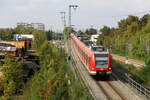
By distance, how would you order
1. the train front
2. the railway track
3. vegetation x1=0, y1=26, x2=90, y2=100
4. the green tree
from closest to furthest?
vegetation x1=0, y1=26, x2=90, y2=100 < the green tree < the railway track < the train front

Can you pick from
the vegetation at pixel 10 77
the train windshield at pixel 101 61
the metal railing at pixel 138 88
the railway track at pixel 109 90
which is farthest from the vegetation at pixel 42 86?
the train windshield at pixel 101 61

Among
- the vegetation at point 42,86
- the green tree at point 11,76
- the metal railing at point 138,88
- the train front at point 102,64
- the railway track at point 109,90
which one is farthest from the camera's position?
the train front at point 102,64

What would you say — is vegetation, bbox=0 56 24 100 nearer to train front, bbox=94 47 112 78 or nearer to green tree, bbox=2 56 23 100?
green tree, bbox=2 56 23 100

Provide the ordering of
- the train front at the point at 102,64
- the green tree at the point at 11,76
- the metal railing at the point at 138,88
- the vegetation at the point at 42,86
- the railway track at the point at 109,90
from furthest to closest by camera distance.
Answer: the train front at the point at 102,64, the railway track at the point at 109,90, the metal railing at the point at 138,88, the green tree at the point at 11,76, the vegetation at the point at 42,86

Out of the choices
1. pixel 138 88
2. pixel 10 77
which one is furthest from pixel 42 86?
pixel 138 88

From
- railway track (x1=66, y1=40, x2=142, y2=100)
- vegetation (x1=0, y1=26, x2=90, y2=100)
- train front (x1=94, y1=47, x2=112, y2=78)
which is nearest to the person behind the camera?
vegetation (x1=0, y1=26, x2=90, y2=100)

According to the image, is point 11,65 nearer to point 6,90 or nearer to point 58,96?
point 6,90

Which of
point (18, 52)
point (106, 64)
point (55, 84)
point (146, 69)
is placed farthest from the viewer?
point (146, 69)

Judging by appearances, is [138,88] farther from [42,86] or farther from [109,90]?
[42,86]

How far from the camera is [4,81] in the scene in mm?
13578

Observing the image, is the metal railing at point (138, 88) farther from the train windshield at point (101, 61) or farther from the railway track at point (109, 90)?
the train windshield at point (101, 61)

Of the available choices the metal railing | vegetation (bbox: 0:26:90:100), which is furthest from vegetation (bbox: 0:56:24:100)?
the metal railing

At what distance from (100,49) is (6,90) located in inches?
614

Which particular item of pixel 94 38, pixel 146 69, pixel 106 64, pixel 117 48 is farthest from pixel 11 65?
pixel 94 38
